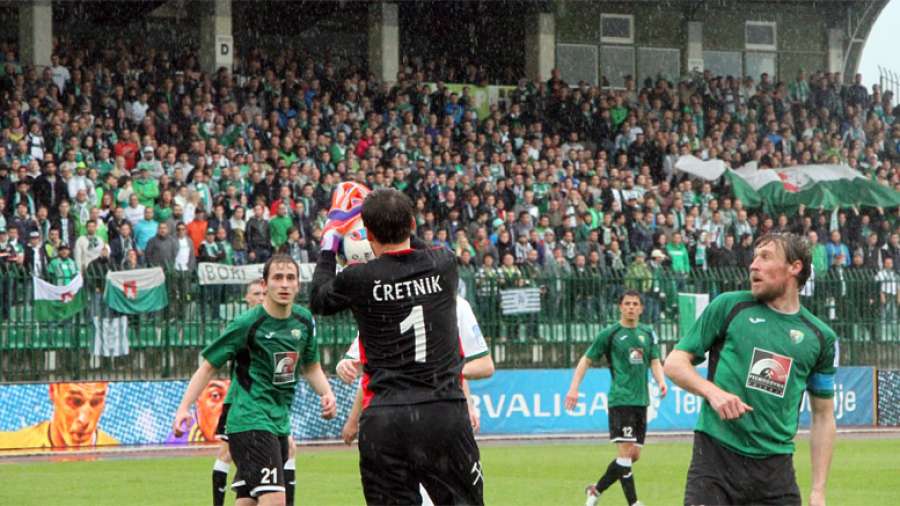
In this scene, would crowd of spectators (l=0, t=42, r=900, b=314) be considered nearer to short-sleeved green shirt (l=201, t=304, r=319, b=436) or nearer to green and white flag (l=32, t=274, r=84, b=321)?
green and white flag (l=32, t=274, r=84, b=321)

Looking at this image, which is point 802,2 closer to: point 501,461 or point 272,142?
point 272,142

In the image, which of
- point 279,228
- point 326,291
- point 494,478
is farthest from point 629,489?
point 279,228

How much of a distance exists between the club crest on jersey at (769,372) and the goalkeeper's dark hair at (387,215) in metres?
1.80

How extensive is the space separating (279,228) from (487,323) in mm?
3600

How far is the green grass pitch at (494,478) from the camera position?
14656 millimetres

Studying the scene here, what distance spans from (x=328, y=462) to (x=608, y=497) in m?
4.76

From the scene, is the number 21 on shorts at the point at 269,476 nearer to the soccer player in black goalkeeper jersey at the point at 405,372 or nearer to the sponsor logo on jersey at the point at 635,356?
the soccer player in black goalkeeper jersey at the point at 405,372

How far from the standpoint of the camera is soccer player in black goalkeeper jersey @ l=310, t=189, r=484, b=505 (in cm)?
647

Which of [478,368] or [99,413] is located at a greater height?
[478,368]

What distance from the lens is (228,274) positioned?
21562 mm

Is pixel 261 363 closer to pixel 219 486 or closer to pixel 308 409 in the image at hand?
pixel 219 486

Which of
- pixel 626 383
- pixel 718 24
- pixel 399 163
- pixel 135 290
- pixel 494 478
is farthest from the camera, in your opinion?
pixel 718 24

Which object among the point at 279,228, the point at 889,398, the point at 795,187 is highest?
the point at 795,187

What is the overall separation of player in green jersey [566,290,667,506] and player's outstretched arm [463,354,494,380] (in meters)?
6.15
